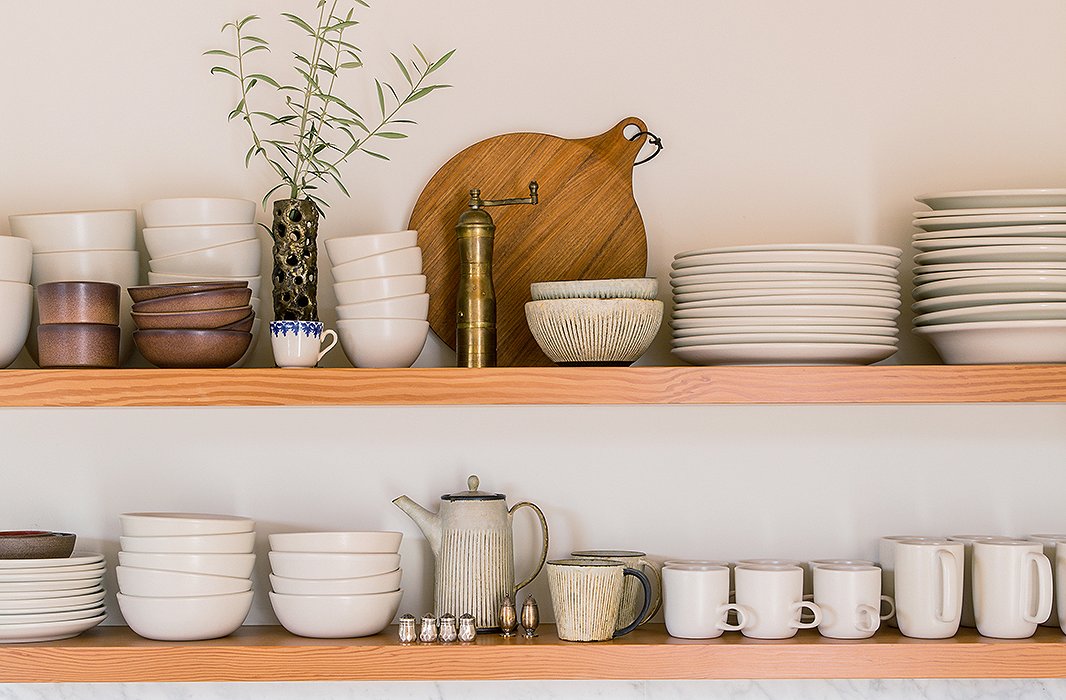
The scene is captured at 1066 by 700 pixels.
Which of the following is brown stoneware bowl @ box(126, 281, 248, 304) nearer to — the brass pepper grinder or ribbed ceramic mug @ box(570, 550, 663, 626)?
the brass pepper grinder

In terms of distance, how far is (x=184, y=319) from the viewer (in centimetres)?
136

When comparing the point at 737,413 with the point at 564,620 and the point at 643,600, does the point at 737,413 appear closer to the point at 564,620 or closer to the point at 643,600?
the point at 643,600

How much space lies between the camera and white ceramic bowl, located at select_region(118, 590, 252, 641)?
1364mm

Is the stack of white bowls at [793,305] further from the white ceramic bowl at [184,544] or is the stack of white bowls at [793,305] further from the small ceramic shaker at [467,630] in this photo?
the white ceramic bowl at [184,544]

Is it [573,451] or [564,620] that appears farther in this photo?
[573,451]

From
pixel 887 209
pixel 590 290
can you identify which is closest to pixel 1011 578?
pixel 887 209

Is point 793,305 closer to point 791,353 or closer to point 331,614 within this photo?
point 791,353

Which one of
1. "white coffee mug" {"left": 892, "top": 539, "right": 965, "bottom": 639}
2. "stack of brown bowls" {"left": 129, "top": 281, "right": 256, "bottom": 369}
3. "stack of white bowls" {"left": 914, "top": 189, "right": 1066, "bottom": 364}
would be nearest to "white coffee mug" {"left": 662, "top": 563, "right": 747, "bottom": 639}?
"white coffee mug" {"left": 892, "top": 539, "right": 965, "bottom": 639}

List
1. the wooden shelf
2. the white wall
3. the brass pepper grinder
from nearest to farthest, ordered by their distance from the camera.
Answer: the wooden shelf → the brass pepper grinder → the white wall

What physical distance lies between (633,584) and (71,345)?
0.77 m

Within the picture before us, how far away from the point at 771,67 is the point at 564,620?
33.0 inches

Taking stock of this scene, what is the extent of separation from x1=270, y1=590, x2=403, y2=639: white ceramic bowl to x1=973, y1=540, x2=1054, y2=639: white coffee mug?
77cm

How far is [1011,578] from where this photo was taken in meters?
1.40

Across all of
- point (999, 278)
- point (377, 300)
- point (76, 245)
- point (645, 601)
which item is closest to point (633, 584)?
point (645, 601)
